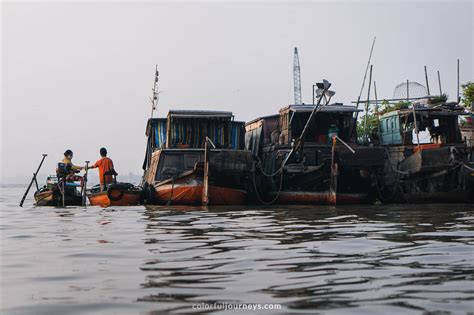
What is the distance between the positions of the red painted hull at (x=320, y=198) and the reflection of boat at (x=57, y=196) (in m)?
6.39

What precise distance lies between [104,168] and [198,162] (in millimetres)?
3052

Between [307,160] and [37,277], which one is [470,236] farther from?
[307,160]

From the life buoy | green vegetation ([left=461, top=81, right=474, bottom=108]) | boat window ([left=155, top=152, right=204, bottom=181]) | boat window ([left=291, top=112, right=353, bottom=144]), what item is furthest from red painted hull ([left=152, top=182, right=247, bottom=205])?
green vegetation ([left=461, top=81, right=474, bottom=108])

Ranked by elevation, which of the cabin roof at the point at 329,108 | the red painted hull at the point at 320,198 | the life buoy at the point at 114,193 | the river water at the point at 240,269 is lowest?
the river water at the point at 240,269

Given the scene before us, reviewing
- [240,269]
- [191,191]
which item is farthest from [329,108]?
[240,269]

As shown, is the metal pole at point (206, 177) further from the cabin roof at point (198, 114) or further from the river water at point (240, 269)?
the river water at point (240, 269)

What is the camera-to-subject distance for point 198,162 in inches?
628

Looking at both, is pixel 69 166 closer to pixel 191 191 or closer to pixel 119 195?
pixel 119 195

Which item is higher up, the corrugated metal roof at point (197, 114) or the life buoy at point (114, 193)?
the corrugated metal roof at point (197, 114)

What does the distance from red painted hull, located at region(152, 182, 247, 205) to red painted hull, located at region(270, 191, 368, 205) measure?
1.78 m

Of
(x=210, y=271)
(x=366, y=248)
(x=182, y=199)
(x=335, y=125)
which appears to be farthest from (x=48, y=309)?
(x=335, y=125)

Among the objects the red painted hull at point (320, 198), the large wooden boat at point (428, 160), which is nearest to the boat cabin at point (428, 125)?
the large wooden boat at point (428, 160)

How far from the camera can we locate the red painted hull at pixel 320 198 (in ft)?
53.9

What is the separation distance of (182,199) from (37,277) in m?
11.1
